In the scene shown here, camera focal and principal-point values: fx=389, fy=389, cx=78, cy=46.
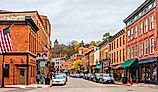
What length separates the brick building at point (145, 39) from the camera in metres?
51.1

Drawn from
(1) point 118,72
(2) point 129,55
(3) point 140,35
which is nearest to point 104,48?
(1) point 118,72

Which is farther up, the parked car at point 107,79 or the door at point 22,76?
the door at point 22,76

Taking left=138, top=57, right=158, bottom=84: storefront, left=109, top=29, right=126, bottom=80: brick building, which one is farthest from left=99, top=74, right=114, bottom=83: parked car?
left=109, top=29, right=126, bottom=80: brick building

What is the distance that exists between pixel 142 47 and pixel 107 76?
9.01 metres

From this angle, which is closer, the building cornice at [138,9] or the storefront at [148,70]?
the storefront at [148,70]

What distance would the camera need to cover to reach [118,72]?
80.0 metres

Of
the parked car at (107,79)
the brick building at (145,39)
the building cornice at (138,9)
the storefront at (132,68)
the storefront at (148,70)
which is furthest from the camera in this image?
the parked car at (107,79)

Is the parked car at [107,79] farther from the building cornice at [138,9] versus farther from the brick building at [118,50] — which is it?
the building cornice at [138,9]

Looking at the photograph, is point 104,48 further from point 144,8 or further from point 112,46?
point 144,8

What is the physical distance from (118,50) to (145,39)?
22.3 m

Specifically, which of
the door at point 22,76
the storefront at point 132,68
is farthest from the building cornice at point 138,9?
the door at point 22,76

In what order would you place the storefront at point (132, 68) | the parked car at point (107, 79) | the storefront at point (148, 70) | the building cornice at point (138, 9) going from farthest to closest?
the parked car at point (107, 79) < the storefront at point (132, 68) < the building cornice at point (138, 9) < the storefront at point (148, 70)

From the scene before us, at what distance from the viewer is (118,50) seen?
7850 cm

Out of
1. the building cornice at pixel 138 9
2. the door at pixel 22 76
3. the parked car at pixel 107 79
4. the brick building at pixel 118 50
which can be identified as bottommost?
the parked car at pixel 107 79
